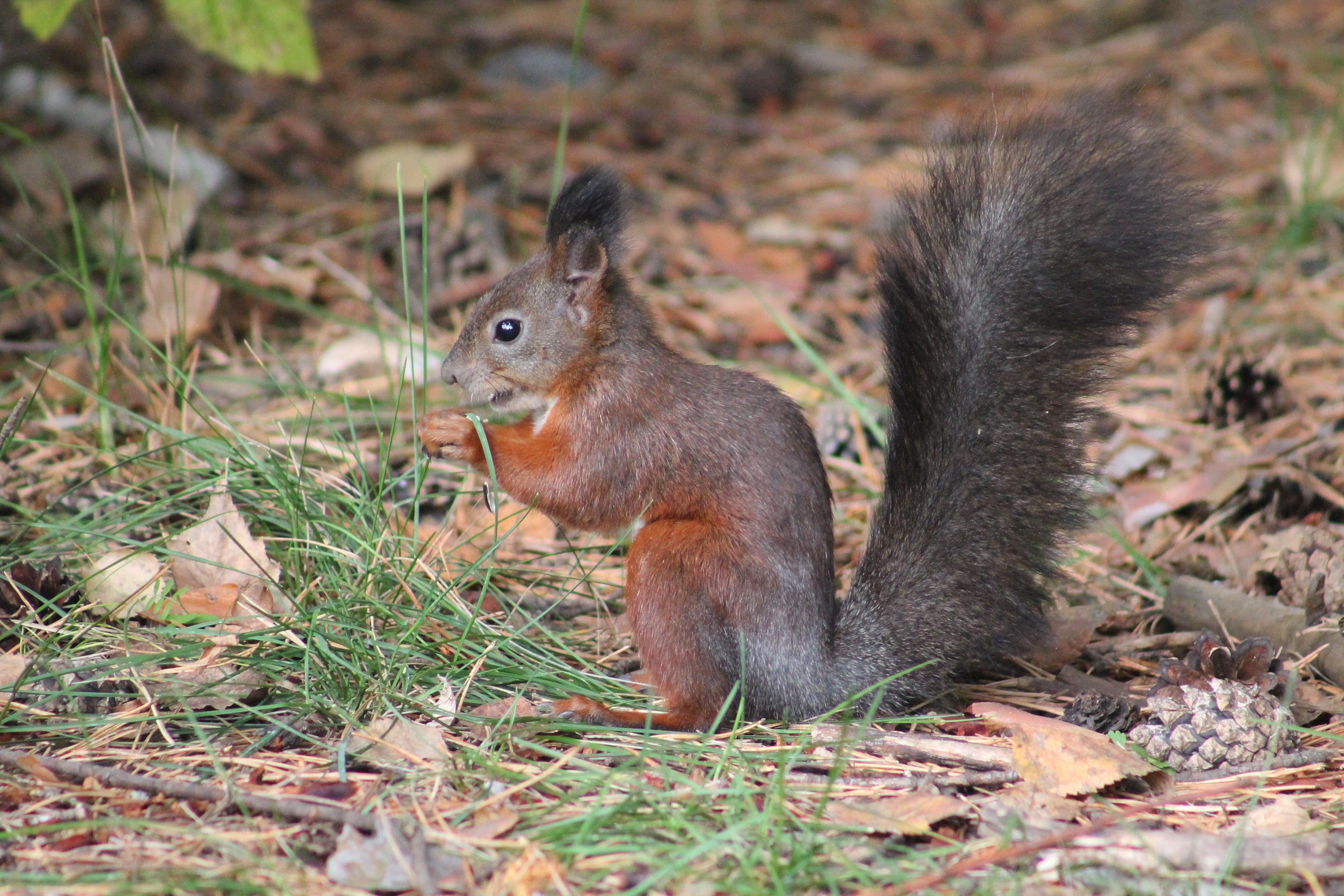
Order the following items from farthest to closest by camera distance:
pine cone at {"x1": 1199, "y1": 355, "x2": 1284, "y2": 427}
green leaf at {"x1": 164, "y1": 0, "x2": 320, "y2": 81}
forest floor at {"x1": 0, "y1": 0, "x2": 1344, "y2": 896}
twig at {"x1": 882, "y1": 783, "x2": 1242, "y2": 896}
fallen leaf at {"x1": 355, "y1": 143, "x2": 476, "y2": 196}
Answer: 1. fallen leaf at {"x1": 355, "y1": 143, "x2": 476, "y2": 196}
2. pine cone at {"x1": 1199, "y1": 355, "x2": 1284, "y2": 427}
3. green leaf at {"x1": 164, "y1": 0, "x2": 320, "y2": 81}
4. forest floor at {"x1": 0, "y1": 0, "x2": 1344, "y2": 896}
5. twig at {"x1": 882, "y1": 783, "x2": 1242, "y2": 896}

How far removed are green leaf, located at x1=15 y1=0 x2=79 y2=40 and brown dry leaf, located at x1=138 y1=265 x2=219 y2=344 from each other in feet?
2.03

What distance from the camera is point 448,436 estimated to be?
242cm

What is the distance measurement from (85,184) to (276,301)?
101 cm

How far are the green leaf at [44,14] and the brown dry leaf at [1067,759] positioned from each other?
8.78 feet

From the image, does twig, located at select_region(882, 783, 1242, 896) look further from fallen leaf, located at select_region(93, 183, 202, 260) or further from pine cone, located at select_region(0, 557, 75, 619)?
fallen leaf, located at select_region(93, 183, 202, 260)

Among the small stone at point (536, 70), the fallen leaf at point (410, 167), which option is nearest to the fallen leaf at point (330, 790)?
the fallen leaf at point (410, 167)

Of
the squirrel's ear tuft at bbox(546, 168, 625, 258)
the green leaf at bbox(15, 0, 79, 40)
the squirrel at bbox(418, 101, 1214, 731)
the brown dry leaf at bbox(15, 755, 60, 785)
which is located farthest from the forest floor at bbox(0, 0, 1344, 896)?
the green leaf at bbox(15, 0, 79, 40)

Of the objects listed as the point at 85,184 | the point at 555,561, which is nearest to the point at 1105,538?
the point at 555,561

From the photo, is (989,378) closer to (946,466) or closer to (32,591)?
(946,466)

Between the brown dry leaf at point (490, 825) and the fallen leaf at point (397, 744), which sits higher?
the fallen leaf at point (397, 744)

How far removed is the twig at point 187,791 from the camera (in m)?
1.67

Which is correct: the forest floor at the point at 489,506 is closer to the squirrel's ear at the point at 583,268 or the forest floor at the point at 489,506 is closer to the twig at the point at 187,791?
the twig at the point at 187,791

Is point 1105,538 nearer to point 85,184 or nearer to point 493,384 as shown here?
point 493,384

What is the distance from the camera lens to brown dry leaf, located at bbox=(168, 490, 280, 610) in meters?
2.28
